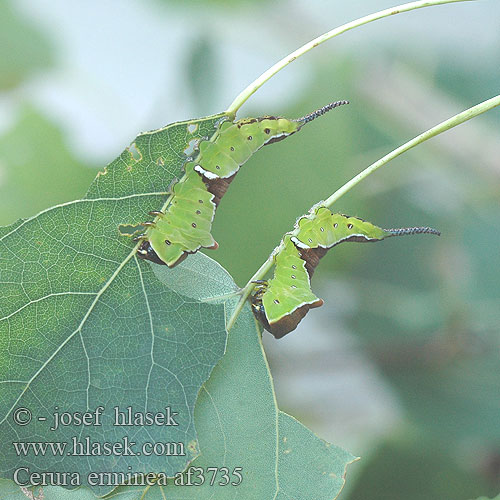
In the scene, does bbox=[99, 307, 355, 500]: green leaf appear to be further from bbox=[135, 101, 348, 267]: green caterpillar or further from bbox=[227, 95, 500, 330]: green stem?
bbox=[135, 101, 348, 267]: green caterpillar

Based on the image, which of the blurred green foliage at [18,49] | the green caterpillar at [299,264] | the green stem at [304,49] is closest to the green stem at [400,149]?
the green caterpillar at [299,264]

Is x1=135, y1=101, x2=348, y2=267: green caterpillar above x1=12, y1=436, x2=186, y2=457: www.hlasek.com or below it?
above

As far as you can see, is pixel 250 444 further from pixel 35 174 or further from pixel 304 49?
pixel 35 174

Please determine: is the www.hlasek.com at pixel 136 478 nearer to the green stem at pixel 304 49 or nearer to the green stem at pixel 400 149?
the green stem at pixel 400 149

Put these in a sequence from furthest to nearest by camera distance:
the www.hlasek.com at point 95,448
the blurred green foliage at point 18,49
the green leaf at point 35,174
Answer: the blurred green foliage at point 18,49 < the green leaf at point 35,174 < the www.hlasek.com at point 95,448

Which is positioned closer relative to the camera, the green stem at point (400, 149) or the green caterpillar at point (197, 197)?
the green stem at point (400, 149)

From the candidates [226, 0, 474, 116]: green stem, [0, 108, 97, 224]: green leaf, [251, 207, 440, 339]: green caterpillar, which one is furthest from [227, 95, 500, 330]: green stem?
[0, 108, 97, 224]: green leaf
